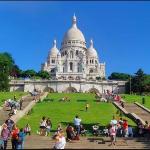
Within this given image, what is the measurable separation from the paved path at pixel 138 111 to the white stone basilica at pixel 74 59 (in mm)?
104170

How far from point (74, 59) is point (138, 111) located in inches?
4723

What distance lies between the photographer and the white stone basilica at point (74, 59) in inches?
6289

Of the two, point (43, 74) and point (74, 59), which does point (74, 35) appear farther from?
point (43, 74)

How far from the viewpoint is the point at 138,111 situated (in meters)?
44.1

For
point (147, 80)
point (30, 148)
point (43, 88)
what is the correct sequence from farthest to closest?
point (43, 88), point (147, 80), point (30, 148)

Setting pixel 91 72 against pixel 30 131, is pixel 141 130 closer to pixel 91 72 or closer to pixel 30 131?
pixel 30 131

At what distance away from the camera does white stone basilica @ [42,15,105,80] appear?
15975 cm

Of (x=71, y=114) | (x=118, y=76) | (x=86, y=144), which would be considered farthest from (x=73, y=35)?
(x=86, y=144)

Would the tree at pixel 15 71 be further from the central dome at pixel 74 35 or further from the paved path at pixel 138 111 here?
the paved path at pixel 138 111

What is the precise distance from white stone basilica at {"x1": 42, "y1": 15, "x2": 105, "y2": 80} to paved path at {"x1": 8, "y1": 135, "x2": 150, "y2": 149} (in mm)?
Answer: 126961

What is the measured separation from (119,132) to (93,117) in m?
10.2

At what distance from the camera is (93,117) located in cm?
3862

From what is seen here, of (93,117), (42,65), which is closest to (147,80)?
(42,65)

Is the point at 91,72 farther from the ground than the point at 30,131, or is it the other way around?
the point at 91,72
